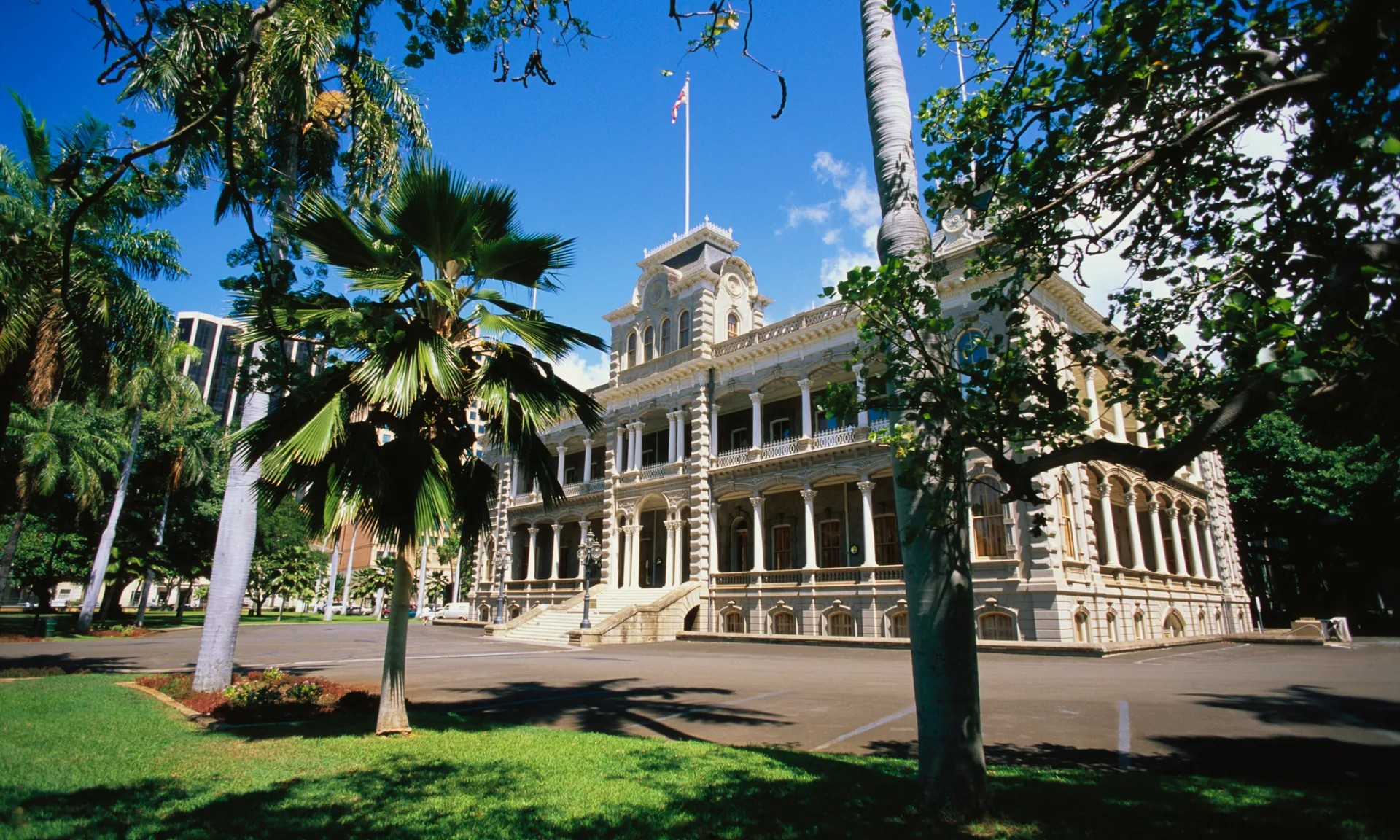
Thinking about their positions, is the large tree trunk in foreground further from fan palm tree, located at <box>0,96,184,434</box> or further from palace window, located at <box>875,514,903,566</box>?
palace window, located at <box>875,514,903,566</box>

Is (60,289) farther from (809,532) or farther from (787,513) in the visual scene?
(787,513)

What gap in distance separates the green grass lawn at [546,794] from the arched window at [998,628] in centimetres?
1618

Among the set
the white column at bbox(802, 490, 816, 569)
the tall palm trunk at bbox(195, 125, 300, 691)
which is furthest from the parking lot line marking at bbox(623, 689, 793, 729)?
the white column at bbox(802, 490, 816, 569)

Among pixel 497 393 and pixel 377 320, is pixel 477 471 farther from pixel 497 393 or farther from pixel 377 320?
pixel 377 320

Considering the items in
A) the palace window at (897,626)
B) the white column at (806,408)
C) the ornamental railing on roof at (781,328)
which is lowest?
the palace window at (897,626)

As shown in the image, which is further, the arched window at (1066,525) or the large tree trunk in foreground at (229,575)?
the arched window at (1066,525)

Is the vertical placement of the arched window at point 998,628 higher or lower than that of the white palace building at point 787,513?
lower

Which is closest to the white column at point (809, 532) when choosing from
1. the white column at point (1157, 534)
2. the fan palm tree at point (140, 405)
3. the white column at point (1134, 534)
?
the white column at point (1134, 534)

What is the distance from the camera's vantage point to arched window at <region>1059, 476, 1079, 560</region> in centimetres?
2166

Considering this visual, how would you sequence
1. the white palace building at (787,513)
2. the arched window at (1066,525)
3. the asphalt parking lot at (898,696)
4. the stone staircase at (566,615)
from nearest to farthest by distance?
the asphalt parking lot at (898,696)
the arched window at (1066,525)
the white palace building at (787,513)
the stone staircase at (566,615)

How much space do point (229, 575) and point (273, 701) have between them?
306 cm

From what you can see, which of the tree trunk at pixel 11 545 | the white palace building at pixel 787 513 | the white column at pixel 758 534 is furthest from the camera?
the white column at pixel 758 534

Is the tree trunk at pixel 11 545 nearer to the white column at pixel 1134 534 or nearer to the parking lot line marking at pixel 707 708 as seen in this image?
the parking lot line marking at pixel 707 708

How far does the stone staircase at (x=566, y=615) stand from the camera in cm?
2923
